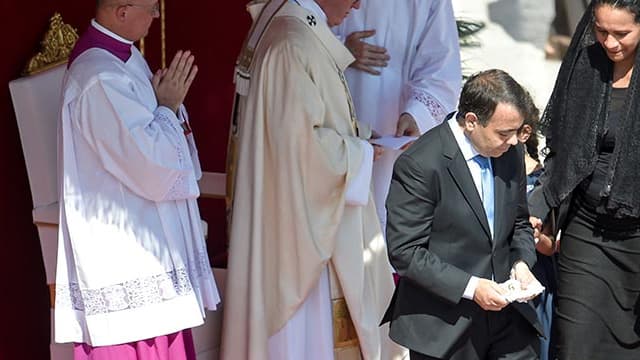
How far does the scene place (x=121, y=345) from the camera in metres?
4.42

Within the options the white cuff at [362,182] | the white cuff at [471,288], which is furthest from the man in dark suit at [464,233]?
the white cuff at [362,182]

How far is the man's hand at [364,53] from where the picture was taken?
5488 mm

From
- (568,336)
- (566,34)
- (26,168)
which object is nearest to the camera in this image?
(568,336)

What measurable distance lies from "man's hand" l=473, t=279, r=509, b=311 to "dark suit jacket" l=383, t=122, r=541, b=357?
0.17 ft

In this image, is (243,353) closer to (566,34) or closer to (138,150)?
(138,150)

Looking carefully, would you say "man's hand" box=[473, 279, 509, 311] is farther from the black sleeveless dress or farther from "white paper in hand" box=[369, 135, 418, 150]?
"white paper in hand" box=[369, 135, 418, 150]

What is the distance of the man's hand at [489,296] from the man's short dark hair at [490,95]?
0.51 meters

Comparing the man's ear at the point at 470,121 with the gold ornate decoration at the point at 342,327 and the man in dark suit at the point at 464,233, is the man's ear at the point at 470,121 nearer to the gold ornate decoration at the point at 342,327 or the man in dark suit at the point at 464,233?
the man in dark suit at the point at 464,233

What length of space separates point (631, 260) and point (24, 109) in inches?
91.4

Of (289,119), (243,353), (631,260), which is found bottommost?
(243,353)

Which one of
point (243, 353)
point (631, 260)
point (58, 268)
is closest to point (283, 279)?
point (243, 353)

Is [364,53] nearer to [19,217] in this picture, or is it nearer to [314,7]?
[314,7]

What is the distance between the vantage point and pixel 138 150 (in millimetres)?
4293

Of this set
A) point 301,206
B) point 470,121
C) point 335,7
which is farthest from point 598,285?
point 335,7
